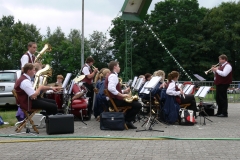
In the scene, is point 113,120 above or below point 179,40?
below

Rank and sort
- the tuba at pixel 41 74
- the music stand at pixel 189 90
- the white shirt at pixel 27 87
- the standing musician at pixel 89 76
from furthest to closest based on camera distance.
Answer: the standing musician at pixel 89 76, the music stand at pixel 189 90, the tuba at pixel 41 74, the white shirt at pixel 27 87

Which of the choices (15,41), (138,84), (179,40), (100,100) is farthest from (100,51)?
(100,100)

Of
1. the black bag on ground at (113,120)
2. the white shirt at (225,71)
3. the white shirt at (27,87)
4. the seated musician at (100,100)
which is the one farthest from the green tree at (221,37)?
the white shirt at (27,87)

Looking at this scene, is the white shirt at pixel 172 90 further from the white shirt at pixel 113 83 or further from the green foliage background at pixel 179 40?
the green foliage background at pixel 179 40

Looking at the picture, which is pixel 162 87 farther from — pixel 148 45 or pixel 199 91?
pixel 148 45

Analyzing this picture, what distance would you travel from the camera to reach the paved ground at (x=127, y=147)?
647cm

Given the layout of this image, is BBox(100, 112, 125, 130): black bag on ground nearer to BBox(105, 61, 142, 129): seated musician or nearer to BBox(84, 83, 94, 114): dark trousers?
BBox(105, 61, 142, 129): seated musician

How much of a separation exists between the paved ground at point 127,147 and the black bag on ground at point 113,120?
0.20 m

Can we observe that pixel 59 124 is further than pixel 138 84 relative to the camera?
No

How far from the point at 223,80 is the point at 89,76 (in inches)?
178

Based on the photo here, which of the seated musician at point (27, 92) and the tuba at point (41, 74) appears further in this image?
the tuba at point (41, 74)

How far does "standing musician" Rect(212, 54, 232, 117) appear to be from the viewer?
12.9 metres

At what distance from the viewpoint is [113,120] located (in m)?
9.45

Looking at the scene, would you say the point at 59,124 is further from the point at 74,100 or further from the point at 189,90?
the point at 189,90
